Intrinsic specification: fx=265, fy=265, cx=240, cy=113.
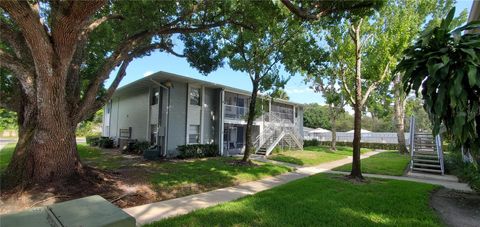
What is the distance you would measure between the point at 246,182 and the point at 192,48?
255 inches

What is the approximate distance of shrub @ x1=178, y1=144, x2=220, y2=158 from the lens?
1635cm

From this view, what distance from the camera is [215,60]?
40.5 feet

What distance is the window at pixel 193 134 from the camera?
17.7 metres

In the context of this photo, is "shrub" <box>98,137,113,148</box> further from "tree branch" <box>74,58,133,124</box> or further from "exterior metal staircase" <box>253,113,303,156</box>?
"tree branch" <box>74,58,133,124</box>

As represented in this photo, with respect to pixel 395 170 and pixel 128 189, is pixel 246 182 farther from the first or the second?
pixel 395 170

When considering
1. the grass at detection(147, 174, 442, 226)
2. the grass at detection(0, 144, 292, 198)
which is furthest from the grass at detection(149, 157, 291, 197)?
the grass at detection(147, 174, 442, 226)

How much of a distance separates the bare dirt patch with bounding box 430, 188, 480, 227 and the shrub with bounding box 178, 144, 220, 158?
1238 cm

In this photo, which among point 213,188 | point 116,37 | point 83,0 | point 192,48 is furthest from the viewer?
point 192,48

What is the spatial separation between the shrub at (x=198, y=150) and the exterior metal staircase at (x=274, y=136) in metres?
3.53

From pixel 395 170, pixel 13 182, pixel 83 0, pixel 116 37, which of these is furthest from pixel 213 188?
pixel 395 170

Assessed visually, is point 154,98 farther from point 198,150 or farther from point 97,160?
point 97,160

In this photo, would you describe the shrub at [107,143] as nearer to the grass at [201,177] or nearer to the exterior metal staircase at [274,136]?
the grass at [201,177]

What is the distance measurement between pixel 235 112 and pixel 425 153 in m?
12.3

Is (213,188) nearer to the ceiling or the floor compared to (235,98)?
nearer to the floor
